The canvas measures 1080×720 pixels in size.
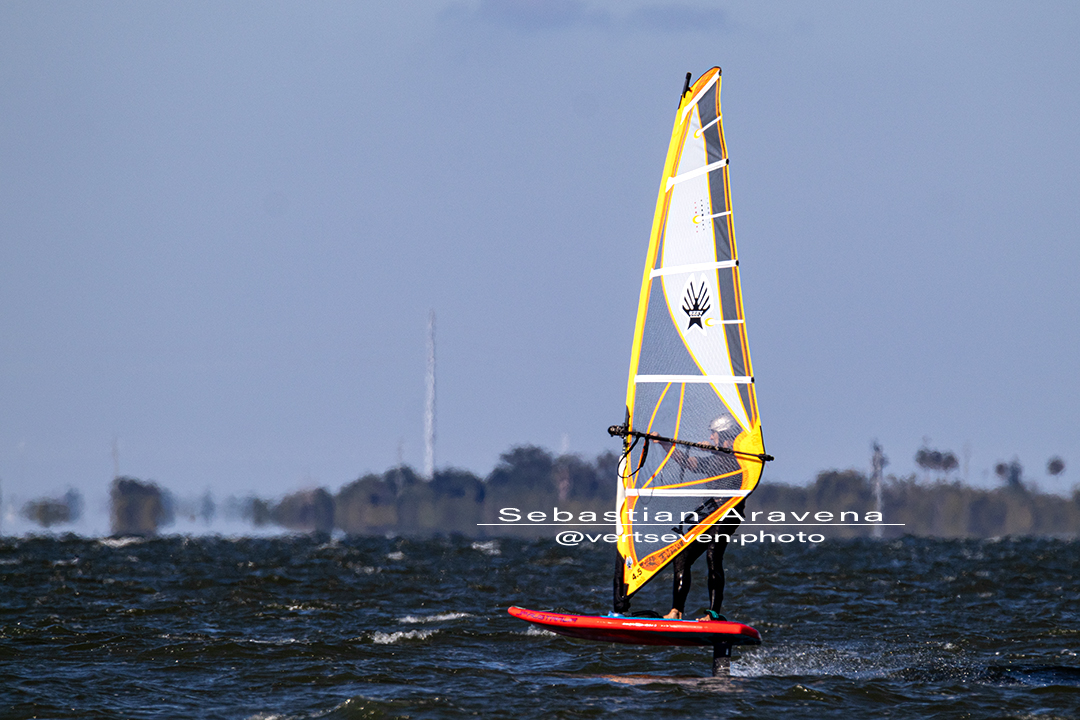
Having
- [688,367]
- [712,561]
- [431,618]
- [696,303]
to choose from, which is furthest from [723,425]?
[431,618]

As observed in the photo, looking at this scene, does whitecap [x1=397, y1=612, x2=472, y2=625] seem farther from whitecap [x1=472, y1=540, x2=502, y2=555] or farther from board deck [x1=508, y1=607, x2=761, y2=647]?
whitecap [x1=472, y1=540, x2=502, y2=555]

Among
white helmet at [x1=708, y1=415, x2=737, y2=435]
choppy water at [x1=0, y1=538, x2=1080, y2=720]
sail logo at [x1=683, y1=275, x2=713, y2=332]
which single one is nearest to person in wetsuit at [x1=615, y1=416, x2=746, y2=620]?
white helmet at [x1=708, y1=415, x2=737, y2=435]

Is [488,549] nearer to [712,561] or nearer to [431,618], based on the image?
[431,618]

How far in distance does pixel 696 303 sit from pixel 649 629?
3766 millimetres

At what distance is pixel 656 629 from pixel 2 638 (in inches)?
374

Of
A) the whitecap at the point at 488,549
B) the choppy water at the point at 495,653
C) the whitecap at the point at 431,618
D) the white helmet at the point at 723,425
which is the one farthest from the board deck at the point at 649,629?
the whitecap at the point at 488,549

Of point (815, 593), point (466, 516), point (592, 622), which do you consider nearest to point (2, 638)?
point (592, 622)

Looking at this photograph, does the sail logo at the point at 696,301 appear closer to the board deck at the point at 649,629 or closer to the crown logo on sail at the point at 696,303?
the crown logo on sail at the point at 696,303

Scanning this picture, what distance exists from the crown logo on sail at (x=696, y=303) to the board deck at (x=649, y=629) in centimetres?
341

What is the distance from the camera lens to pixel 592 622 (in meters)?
13.8

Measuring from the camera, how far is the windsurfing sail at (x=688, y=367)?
46.4 feet

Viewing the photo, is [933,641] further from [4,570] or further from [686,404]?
[4,570]

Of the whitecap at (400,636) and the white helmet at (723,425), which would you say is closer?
the white helmet at (723,425)

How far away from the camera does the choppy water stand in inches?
501
